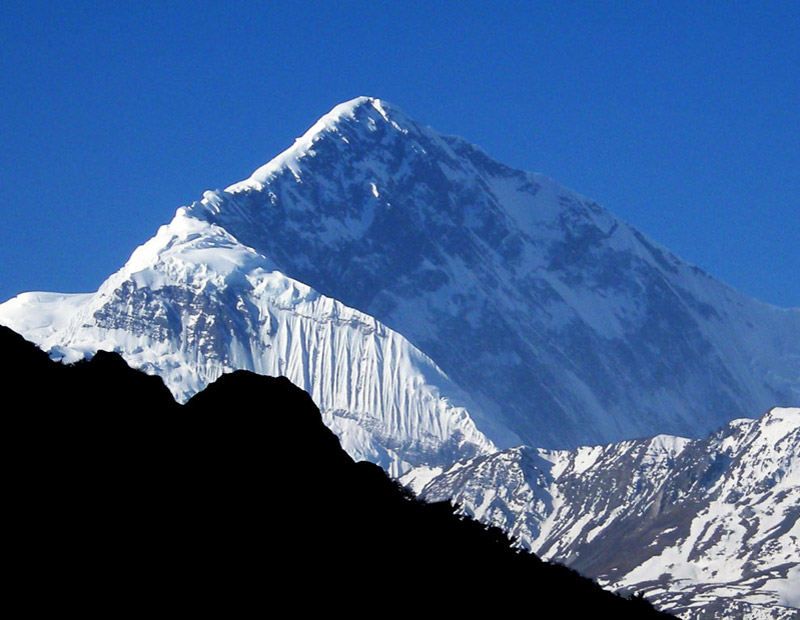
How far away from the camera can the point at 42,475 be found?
94.2ft

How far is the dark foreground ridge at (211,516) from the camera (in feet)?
90.4

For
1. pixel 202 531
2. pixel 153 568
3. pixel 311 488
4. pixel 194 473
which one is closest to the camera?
pixel 153 568

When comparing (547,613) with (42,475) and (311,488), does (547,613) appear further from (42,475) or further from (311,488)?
(42,475)

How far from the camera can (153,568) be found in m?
28.2

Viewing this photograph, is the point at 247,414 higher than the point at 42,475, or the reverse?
the point at 247,414

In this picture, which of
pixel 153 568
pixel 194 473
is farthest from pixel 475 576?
pixel 153 568

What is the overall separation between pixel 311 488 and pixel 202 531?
4416 mm

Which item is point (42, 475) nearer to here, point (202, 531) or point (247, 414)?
point (202, 531)

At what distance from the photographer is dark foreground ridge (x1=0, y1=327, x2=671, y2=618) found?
27562 millimetres

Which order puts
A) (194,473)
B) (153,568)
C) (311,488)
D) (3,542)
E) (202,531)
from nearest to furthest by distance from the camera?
(3,542) < (153,568) < (202,531) < (194,473) < (311,488)

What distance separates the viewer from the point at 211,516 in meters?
30.9

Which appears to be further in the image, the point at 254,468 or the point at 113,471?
the point at 254,468

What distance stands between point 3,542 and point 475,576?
39.3 feet

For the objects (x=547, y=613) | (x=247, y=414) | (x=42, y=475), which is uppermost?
(x=247, y=414)
